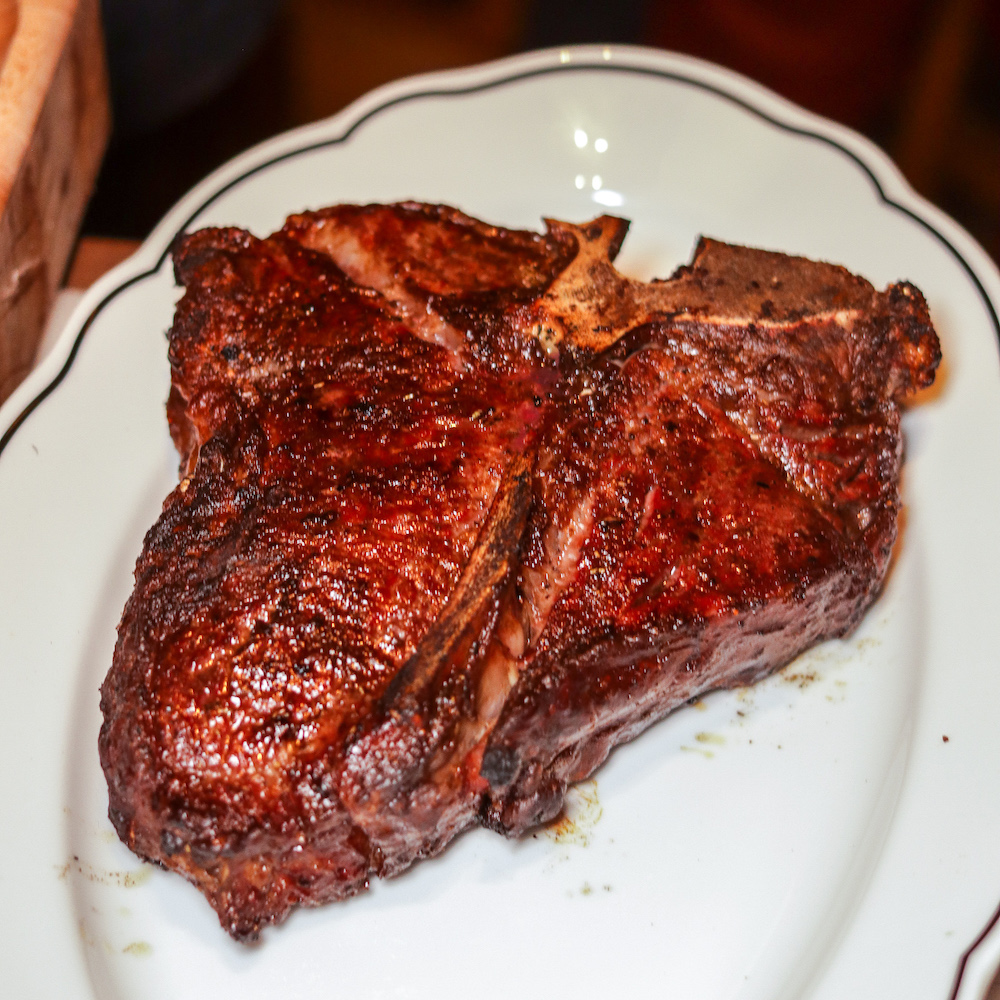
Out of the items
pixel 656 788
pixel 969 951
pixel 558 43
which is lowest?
pixel 656 788

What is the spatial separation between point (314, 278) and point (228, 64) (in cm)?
226

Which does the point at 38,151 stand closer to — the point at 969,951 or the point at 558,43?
the point at 558,43

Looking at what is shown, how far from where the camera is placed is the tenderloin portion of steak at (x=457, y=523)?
2.00 m

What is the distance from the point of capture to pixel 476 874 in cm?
233

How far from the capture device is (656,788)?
2434 millimetres

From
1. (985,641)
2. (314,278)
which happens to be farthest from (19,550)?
(985,641)

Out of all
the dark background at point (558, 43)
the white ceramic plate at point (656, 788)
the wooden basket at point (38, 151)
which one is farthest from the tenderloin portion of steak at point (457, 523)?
the dark background at point (558, 43)

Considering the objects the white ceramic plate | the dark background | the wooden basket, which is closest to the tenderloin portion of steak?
the white ceramic plate

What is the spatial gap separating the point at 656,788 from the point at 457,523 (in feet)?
2.68

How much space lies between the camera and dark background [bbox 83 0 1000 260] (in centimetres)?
411

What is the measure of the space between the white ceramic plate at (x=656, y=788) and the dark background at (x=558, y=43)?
112 centimetres

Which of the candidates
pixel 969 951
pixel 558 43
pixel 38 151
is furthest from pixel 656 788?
pixel 558 43

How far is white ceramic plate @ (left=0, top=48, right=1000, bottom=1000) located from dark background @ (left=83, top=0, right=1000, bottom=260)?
3.68 feet

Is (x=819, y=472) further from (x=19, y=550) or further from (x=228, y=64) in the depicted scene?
(x=228, y=64)
